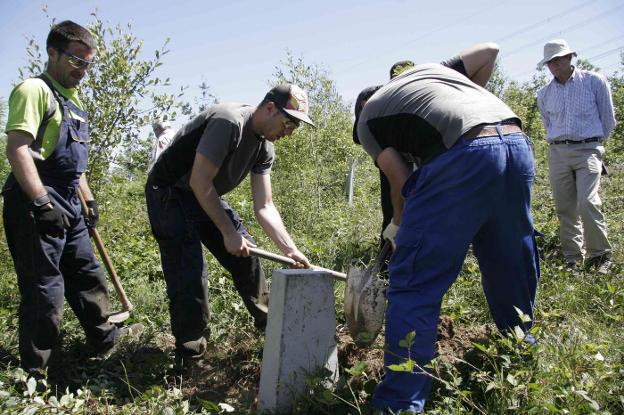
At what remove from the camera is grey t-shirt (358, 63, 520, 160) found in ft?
7.20

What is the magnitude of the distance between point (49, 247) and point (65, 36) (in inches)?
49.0

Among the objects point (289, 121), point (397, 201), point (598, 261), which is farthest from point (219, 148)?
point (598, 261)

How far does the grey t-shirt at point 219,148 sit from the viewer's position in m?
2.80

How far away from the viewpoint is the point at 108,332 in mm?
3461

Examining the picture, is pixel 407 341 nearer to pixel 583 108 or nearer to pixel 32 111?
pixel 32 111

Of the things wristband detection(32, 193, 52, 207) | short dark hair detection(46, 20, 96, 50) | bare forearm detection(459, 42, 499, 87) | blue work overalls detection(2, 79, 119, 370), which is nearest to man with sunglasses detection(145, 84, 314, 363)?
blue work overalls detection(2, 79, 119, 370)

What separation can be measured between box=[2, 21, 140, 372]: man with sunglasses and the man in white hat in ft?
12.9

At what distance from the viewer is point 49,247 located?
294 centimetres

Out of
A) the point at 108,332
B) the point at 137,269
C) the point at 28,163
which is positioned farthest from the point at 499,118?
the point at 137,269

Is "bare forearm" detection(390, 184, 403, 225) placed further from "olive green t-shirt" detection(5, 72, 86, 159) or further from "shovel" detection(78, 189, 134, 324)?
"shovel" detection(78, 189, 134, 324)

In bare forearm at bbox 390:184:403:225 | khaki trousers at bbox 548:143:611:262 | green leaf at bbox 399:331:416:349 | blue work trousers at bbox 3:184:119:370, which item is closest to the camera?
green leaf at bbox 399:331:416:349

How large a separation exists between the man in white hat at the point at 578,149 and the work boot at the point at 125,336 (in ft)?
11.9

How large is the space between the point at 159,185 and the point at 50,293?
873 millimetres

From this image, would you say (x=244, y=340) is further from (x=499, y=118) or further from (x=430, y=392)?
(x=499, y=118)
